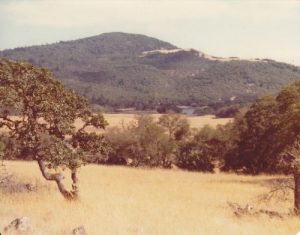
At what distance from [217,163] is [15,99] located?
3771 centimetres

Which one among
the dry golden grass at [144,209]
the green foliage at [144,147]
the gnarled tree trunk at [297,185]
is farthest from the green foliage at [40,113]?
the green foliage at [144,147]

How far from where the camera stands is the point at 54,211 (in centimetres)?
1792

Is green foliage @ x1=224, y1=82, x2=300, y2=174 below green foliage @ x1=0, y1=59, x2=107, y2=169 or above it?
below

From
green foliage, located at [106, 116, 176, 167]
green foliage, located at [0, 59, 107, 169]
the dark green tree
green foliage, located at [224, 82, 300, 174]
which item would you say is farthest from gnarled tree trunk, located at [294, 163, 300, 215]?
green foliage, located at [106, 116, 176, 167]

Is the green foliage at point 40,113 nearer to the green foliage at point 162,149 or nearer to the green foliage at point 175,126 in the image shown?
the green foliage at point 162,149

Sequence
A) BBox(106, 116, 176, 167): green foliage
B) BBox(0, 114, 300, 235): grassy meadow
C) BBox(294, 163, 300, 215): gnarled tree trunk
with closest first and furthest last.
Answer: BBox(0, 114, 300, 235): grassy meadow, BBox(294, 163, 300, 215): gnarled tree trunk, BBox(106, 116, 176, 167): green foliage

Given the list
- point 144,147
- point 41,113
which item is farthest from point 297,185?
point 144,147

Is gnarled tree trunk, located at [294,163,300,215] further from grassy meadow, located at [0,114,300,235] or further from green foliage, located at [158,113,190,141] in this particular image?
green foliage, located at [158,113,190,141]

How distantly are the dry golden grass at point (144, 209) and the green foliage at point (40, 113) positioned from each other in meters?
2.01

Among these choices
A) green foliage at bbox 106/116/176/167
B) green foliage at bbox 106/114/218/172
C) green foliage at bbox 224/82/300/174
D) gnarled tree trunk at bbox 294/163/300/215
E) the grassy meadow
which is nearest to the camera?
the grassy meadow

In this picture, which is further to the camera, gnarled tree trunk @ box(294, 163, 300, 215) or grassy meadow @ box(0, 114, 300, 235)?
gnarled tree trunk @ box(294, 163, 300, 215)

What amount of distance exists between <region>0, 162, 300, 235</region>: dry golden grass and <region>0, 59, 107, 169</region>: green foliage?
2005 millimetres

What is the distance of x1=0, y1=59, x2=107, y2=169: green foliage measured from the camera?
20.4 metres

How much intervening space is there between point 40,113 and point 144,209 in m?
5.89
